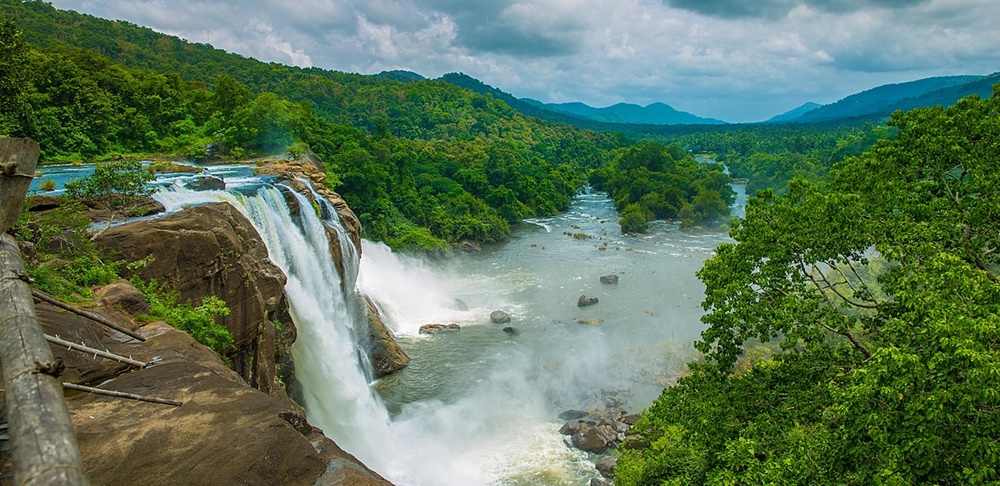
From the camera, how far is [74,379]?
23.0ft

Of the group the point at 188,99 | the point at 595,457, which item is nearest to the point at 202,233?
the point at 595,457

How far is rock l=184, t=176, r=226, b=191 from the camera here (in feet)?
66.5

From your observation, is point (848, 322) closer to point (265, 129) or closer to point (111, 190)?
point (111, 190)

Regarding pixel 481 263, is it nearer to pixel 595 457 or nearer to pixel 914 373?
pixel 595 457

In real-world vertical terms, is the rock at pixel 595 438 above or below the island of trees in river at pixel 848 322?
below

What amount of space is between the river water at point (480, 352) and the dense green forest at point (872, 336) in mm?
6281

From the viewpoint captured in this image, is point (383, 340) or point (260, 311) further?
point (383, 340)

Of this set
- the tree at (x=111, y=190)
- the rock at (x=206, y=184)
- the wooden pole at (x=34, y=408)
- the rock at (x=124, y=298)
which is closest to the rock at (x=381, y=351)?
the rock at (x=206, y=184)

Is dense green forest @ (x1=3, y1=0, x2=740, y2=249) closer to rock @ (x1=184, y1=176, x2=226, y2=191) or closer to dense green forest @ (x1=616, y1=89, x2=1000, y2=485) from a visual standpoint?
rock @ (x1=184, y1=176, x2=226, y2=191)

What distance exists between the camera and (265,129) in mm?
36688

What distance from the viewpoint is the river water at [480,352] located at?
59.8 ft

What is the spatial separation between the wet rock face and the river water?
11.2 feet

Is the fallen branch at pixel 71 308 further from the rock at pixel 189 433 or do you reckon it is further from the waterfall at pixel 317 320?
the waterfall at pixel 317 320

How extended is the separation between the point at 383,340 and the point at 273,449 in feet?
62.5
